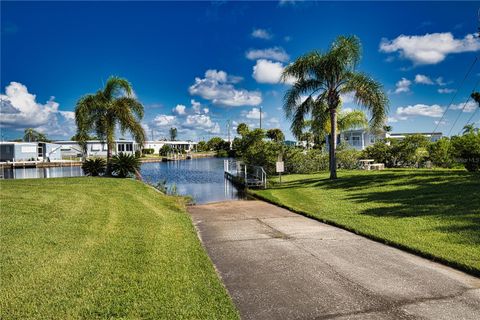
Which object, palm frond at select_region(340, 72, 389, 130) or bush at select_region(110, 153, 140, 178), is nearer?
palm frond at select_region(340, 72, 389, 130)

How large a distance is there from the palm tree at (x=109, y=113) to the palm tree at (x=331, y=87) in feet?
28.9

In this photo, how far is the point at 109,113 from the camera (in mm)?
19172

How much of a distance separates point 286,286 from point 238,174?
17858mm

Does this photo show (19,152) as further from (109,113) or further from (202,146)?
(202,146)

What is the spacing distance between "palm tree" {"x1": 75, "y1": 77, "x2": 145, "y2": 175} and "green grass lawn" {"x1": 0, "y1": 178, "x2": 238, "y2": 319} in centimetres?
1097

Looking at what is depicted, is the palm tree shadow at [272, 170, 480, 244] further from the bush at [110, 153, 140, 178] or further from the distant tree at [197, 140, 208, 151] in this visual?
the distant tree at [197, 140, 208, 151]

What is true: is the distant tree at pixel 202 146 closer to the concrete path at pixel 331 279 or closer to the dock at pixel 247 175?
the dock at pixel 247 175

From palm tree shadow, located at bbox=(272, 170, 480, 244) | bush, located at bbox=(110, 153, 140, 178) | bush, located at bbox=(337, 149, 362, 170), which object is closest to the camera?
palm tree shadow, located at bbox=(272, 170, 480, 244)

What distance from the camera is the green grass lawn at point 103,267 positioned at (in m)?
3.54

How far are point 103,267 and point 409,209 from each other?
7.35m

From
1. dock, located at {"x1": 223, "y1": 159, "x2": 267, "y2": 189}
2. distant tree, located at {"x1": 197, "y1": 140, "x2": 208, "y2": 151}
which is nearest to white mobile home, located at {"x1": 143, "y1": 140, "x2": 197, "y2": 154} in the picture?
distant tree, located at {"x1": 197, "y1": 140, "x2": 208, "y2": 151}

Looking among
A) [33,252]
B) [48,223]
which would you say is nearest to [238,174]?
[48,223]

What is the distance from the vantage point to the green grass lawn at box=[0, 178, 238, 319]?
11.6ft

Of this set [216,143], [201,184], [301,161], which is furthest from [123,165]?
[216,143]
